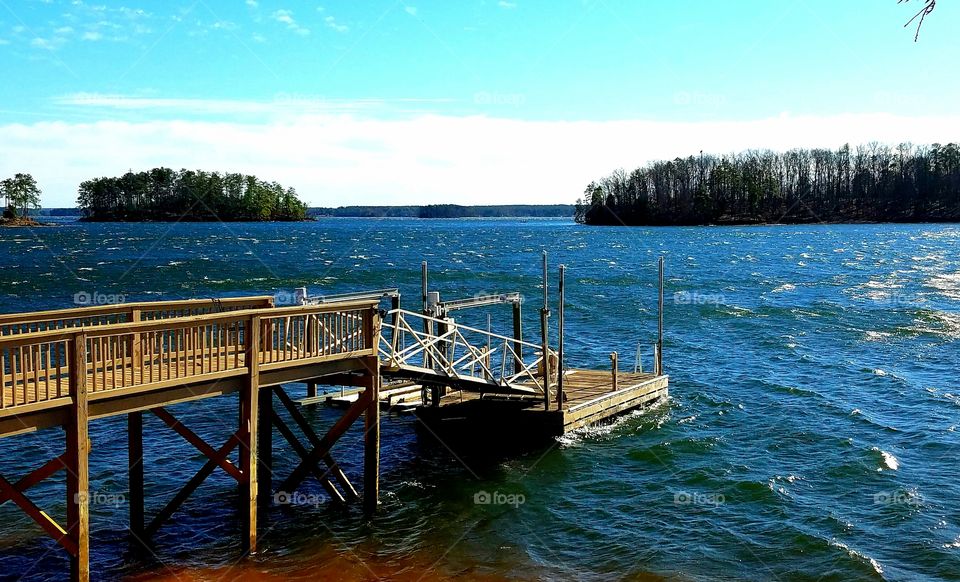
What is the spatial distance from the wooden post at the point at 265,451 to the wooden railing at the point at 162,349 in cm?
171

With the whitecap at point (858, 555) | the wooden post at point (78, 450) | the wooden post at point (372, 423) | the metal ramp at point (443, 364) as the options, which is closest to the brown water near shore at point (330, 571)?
the wooden post at point (78, 450)

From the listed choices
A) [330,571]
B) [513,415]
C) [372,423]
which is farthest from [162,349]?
[513,415]

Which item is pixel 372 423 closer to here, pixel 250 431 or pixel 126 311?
pixel 250 431

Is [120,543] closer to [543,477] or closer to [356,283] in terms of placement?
[543,477]

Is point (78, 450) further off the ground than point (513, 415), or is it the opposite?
point (78, 450)

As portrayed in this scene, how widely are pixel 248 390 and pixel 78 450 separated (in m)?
3.16

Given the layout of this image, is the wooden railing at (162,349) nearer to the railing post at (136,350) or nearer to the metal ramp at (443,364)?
the railing post at (136,350)

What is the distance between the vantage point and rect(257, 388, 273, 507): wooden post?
61.3 ft

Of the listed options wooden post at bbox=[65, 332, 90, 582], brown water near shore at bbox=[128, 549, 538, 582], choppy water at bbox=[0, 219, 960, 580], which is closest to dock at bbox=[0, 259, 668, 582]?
wooden post at bbox=[65, 332, 90, 582]

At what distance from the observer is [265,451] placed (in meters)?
19.4

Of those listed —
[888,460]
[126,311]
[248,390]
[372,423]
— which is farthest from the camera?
[888,460]

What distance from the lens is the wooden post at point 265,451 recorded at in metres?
18.7

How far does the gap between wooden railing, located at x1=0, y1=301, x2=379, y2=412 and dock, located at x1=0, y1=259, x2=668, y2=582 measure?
32 mm

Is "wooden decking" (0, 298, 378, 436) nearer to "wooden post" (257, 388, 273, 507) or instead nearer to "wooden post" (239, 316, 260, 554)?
"wooden post" (239, 316, 260, 554)
